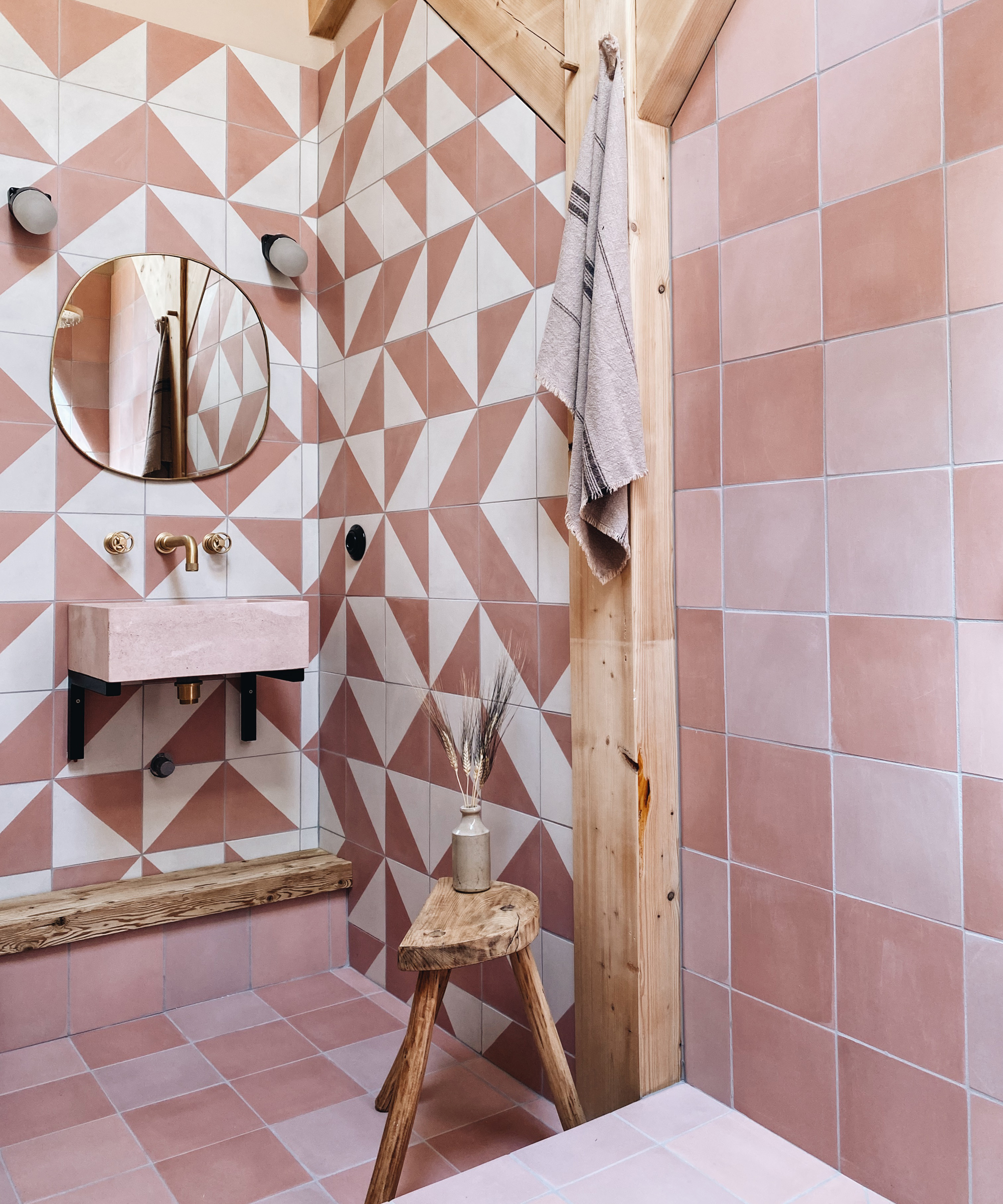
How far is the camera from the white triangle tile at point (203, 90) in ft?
8.48

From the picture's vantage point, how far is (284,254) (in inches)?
105

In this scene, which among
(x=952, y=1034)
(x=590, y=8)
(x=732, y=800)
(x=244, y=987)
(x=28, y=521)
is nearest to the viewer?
(x=952, y=1034)

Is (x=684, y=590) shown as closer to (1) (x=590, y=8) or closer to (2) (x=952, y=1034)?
(2) (x=952, y=1034)

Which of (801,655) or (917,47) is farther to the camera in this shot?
(801,655)

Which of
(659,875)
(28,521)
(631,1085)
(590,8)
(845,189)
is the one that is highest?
(590,8)

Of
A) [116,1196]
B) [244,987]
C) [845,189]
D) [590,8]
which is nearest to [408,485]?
[590,8]

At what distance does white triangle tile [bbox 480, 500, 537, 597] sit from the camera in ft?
6.52

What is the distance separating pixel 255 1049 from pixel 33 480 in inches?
60.2

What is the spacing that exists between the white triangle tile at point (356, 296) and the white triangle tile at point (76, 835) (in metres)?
1.47

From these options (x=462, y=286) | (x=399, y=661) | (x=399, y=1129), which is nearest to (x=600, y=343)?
(x=462, y=286)

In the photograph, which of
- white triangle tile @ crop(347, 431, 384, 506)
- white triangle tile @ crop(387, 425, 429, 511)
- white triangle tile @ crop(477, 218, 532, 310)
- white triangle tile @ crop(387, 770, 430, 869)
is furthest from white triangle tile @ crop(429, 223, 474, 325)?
white triangle tile @ crop(387, 770, 430, 869)

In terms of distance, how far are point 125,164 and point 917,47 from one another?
6.71ft

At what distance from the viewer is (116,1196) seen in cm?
168

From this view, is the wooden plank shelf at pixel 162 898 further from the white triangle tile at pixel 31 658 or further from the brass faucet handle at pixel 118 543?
the brass faucet handle at pixel 118 543
